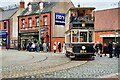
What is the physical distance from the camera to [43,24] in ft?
180

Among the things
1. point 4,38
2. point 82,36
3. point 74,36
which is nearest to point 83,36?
point 82,36

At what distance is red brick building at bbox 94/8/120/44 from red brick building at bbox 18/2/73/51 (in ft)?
20.5

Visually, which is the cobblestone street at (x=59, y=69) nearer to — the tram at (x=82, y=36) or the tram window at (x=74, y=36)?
the tram at (x=82, y=36)

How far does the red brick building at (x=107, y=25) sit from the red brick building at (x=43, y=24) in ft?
20.5

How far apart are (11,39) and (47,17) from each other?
12.5 m

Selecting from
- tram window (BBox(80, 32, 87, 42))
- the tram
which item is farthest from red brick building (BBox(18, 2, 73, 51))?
tram window (BBox(80, 32, 87, 42))

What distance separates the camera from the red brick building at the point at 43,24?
5259cm

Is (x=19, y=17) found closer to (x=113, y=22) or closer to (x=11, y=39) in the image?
(x=11, y=39)

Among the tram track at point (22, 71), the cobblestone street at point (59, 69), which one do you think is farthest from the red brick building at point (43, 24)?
the tram track at point (22, 71)

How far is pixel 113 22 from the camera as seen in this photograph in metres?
49.5

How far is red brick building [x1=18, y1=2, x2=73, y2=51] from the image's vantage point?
52594mm

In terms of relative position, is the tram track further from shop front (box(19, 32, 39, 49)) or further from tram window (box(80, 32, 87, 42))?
shop front (box(19, 32, 39, 49))

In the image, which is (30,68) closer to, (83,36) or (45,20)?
(83,36)

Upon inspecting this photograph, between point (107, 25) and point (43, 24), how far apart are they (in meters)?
11.8
